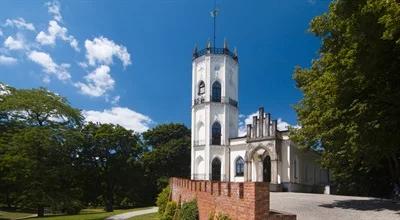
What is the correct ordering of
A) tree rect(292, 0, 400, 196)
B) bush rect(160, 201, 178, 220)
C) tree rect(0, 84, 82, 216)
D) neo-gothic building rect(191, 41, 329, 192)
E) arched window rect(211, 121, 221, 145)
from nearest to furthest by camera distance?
tree rect(292, 0, 400, 196), bush rect(160, 201, 178, 220), tree rect(0, 84, 82, 216), neo-gothic building rect(191, 41, 329, 192), arched window rect(211, 121, 221, 145)

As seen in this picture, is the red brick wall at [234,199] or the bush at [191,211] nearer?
the red brick wall at [234,199]

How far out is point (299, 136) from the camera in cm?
1898

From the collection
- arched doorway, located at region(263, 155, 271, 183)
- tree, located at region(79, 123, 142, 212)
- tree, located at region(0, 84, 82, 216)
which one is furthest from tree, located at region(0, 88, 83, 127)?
arched doorway, located at region(263, 155, 271, 183)

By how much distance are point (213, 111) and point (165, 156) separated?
1050 cm

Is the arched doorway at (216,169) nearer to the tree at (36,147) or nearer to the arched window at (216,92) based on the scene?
the arched window at (216,92)

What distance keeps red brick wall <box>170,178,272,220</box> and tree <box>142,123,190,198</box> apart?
3303cm

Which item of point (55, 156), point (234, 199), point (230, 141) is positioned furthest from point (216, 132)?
point (234, 199)

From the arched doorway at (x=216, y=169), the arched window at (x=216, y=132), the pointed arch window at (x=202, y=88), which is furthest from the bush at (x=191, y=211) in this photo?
the pointed arch window at (x=202, y=88)

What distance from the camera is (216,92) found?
43.2 metres

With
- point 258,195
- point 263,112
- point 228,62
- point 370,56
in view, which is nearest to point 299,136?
point 370,56

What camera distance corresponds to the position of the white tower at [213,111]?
41.9 m

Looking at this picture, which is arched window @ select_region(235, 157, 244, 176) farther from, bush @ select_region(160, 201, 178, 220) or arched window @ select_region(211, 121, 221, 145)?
bush @ select_region(160, 201, 178, 220)

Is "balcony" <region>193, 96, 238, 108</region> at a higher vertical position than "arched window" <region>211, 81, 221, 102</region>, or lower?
lower

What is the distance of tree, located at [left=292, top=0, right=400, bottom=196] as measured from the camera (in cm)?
1315
